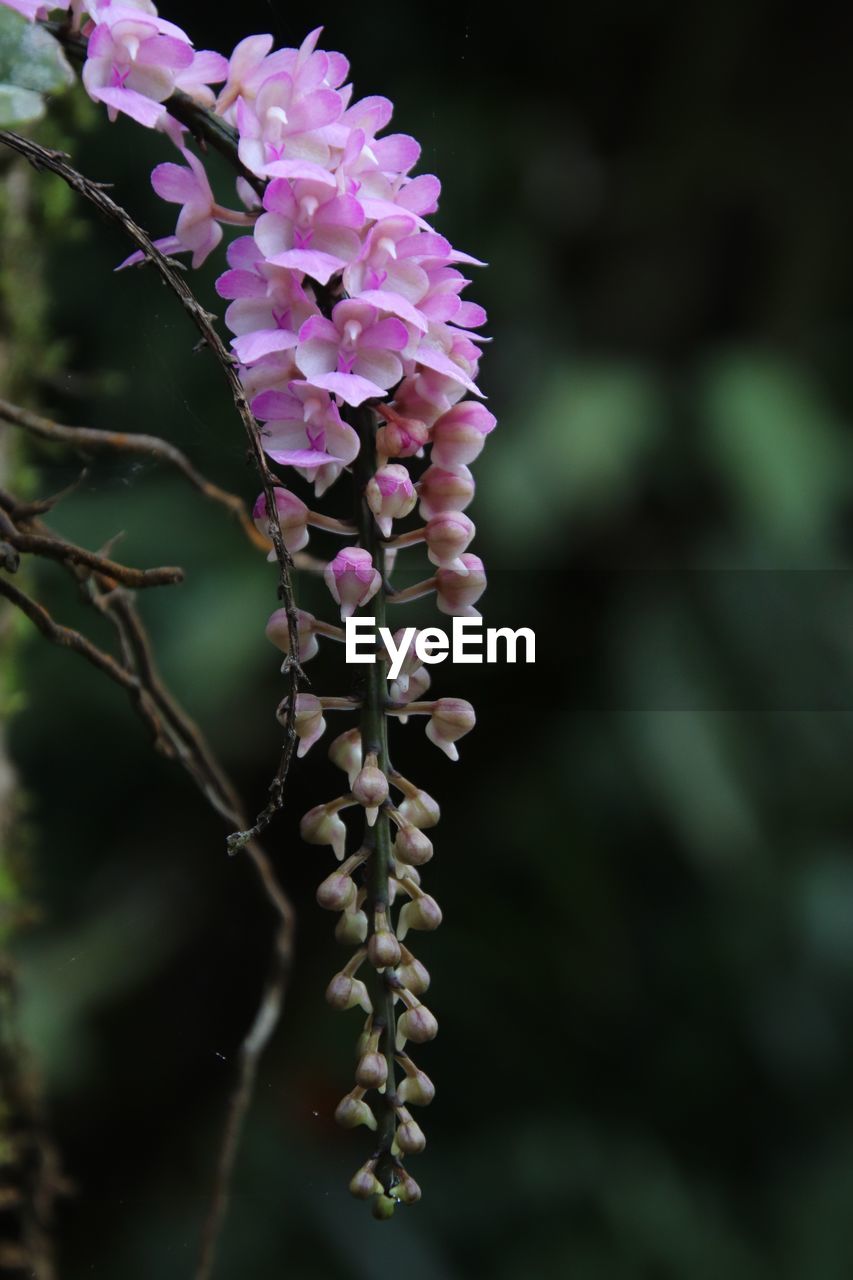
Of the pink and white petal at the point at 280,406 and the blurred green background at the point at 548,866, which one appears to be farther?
the blurred green background at the point at 548,866

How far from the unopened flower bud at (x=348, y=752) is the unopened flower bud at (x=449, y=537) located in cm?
5

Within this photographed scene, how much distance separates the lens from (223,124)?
35 cm

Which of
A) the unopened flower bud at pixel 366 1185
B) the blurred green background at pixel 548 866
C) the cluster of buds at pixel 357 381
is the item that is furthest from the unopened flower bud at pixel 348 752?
the blurred green background at pixel 548 866

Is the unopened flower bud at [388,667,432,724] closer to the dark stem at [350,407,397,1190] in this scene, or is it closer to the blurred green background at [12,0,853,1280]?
the dark stem at [350,407,397,1190]

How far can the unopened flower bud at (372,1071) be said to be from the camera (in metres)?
0.32

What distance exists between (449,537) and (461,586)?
14mm

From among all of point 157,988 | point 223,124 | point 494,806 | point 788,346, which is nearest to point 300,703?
point 223,124

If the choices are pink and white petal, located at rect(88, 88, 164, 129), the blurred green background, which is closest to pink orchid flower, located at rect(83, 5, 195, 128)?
pink and white petal, located at rect(88, 88, 164, 129)

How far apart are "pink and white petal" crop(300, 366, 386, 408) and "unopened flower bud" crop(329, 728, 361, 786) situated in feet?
0.30

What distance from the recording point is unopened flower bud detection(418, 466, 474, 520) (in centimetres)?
35

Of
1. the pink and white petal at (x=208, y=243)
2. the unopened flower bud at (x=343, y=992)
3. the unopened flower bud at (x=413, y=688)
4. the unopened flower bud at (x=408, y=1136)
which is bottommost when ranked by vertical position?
the unopened flower bud at (x=408, y=1136)

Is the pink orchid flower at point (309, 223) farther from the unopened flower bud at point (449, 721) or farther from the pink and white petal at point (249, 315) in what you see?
the unopened flower bud at point (449, 721)

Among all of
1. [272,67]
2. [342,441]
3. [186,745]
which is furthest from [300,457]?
[186,745]

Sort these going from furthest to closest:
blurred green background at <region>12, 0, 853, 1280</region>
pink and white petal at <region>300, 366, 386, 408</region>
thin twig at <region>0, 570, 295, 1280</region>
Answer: blurred green background at <region>12, 0, 853, 1280</region>, thin twig at <region>0, 570, 295, 1280</region>, pink and white petal at <region>300, 366, 386, 408</region>
